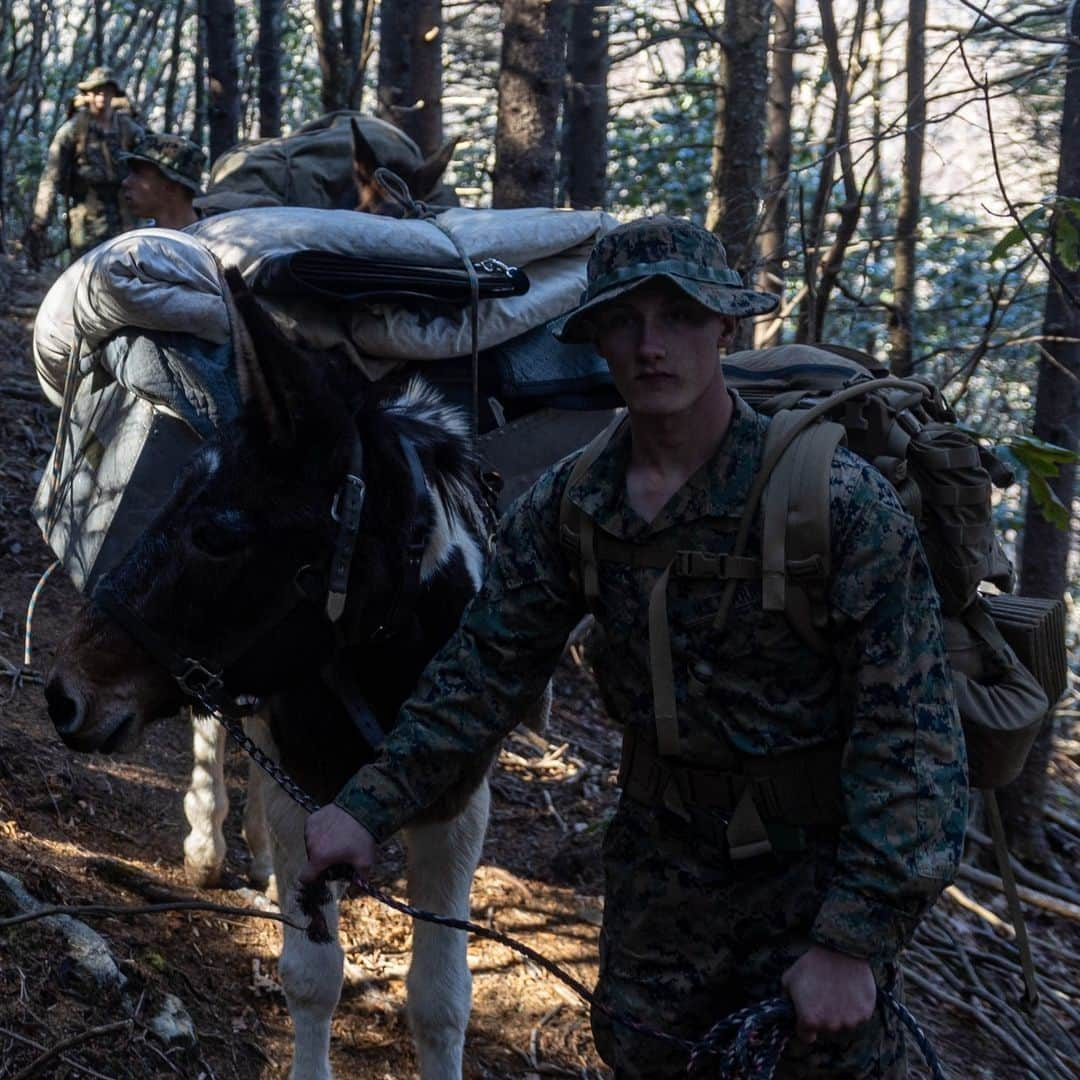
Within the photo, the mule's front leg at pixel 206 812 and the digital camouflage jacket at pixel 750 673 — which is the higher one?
the digital camouflage jacket at pixel 750 673

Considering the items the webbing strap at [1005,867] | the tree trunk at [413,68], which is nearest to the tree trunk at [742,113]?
the tree trunk at [413,68]

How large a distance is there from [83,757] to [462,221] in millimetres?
3070

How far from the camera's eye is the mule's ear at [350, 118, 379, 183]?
23.0 feet

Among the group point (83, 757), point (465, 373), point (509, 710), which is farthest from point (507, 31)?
point (509, 710)

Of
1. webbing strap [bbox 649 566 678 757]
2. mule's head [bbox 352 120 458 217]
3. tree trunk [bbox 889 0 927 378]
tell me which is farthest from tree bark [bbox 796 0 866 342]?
webbing strap [bbox 649 566 678 757]

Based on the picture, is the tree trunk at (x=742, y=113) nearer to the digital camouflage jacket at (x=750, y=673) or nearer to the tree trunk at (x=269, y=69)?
the digital camouflage jacket at (x=750, y=673)

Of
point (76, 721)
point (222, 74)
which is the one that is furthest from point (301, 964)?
point (222, 74)

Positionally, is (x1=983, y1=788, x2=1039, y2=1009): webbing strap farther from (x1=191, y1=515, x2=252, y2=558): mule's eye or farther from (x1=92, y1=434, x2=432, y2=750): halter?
(x1=191, y1=515, x2=252, y2=558): mule's eye

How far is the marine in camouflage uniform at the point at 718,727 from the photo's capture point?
7.62ft

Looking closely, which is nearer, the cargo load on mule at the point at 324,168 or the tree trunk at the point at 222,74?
the cargo load on mule at the point at 324,168

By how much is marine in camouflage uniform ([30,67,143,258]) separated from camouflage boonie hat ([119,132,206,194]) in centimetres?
360

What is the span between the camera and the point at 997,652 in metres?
2.96

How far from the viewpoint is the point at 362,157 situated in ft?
23.2

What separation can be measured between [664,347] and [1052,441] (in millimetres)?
5050
